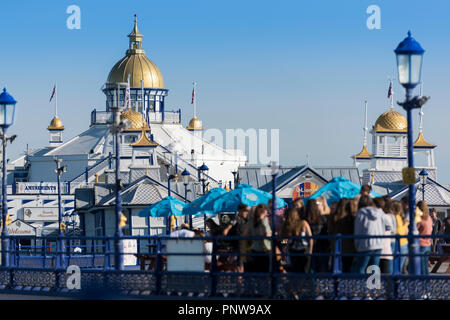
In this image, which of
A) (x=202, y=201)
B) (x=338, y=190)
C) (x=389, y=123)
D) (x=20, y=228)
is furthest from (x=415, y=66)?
(x=389, y=123)

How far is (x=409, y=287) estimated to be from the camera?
652 inches

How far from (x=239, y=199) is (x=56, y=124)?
8281cm

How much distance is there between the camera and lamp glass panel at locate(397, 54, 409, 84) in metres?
16.9

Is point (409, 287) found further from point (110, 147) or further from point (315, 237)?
point (110, 147)

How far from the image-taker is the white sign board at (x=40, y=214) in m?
82.4

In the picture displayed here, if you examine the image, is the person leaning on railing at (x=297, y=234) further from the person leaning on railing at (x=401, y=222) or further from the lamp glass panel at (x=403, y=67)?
the lamp glass panel at (x=403, y=67)

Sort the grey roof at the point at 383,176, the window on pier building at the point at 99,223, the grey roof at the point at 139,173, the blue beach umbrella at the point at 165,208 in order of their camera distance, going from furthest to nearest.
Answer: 1. the grey roof at the point at 383,176
2. the grey roof at the point at 139,173
3. the window on pier building at the point at 99,223
4. the blue beach umbrella at the point at 165,208

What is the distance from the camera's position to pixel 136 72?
11350cm

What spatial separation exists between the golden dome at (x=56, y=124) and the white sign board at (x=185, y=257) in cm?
9179

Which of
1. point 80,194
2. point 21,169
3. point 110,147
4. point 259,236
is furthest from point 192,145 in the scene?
point 259,236

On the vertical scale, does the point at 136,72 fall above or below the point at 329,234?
above

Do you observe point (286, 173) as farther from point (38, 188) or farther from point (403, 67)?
point (403, 67)

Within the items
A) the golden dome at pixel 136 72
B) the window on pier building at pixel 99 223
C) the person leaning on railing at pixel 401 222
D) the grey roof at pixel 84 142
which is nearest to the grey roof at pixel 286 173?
the window on pier building at pixel 99 223
